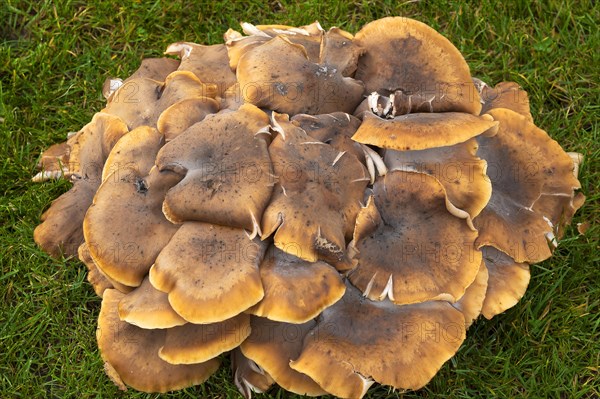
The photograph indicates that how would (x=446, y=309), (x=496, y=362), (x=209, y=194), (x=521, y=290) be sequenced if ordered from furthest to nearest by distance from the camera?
(x=496, y=362)
(x=521, y=290)
(x=446, y=309)
(x=209, y=194)

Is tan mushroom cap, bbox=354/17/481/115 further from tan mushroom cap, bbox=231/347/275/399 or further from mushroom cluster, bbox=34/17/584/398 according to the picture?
tan mushroom cap, bbox=231/347/275/399

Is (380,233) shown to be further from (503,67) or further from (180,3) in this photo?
(180,3)

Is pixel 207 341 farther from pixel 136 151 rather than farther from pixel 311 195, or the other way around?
pixel 136 151

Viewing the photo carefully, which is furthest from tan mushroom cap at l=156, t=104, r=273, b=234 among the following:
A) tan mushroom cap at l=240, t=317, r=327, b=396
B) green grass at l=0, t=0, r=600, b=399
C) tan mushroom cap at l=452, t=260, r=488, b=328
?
green grass at l=0, t=0, r=600, b=399

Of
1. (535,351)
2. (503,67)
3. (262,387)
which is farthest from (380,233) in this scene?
(503,67)

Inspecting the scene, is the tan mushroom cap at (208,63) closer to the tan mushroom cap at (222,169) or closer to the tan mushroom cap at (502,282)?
the tan mushroom cap at (222,169)

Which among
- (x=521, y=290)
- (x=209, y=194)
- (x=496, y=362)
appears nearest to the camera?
(x=209, y=194)
